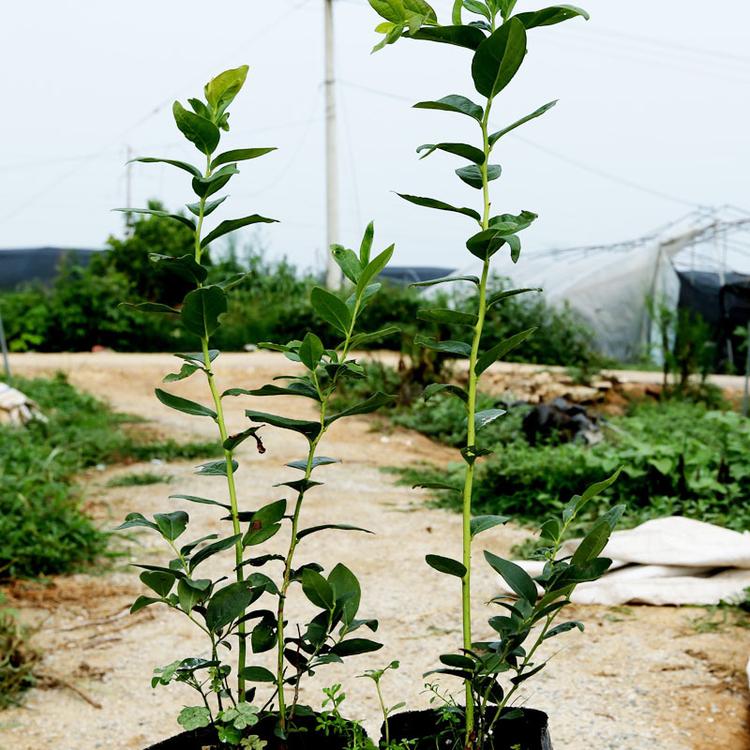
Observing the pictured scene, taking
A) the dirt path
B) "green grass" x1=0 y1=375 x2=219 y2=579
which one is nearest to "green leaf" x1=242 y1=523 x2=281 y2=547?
the dirt path

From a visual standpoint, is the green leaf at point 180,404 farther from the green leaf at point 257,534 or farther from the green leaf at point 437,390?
the green leaf at point 437,390

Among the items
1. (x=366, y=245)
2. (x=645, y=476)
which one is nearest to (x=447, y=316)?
(x=366, y=245)

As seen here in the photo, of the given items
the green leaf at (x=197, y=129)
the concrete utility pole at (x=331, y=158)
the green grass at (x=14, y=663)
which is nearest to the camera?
the green leaf at (x=197, y=129)

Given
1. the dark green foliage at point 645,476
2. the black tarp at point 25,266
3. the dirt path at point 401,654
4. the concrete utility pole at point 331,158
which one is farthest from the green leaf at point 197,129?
the black tarp at point 25,266

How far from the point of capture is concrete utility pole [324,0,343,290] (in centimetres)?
1509

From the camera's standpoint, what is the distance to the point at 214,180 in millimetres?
1243

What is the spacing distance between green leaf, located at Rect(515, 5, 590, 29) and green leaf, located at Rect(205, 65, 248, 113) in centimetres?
37

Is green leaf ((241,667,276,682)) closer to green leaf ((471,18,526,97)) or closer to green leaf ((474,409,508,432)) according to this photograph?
green leaf ((474,409,508,432))

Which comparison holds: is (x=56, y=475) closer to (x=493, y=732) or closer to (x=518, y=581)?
(x=493, y=732)

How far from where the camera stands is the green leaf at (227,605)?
1.22 metres

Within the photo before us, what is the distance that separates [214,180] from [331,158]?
1431 centimetres

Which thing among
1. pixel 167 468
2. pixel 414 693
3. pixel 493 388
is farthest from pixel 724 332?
pixel 414 693

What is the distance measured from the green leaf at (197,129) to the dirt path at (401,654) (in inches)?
50.2

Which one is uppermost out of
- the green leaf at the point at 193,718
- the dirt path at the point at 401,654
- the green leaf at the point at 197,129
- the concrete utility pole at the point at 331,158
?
the concrete utility pole at the point at 331,158
